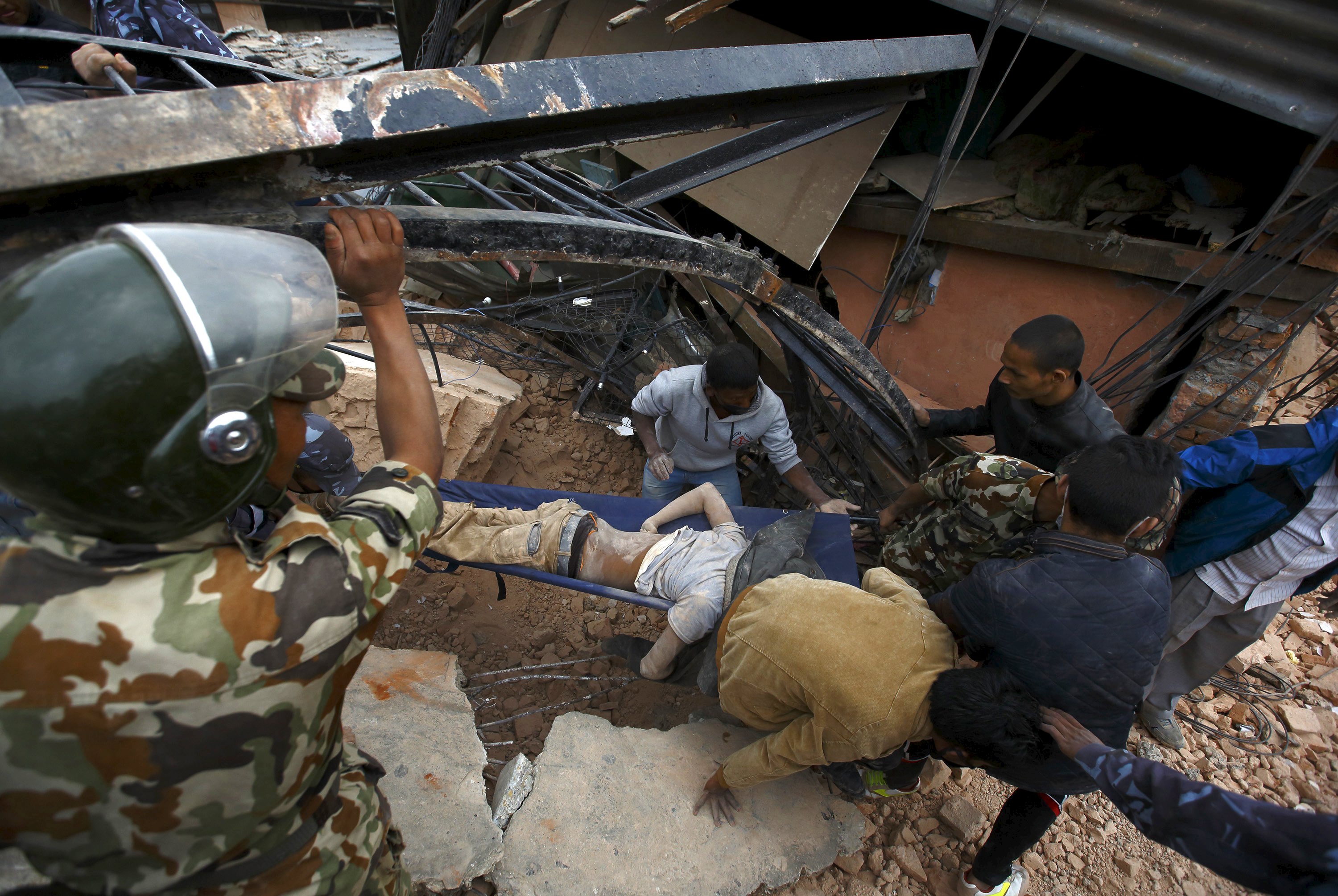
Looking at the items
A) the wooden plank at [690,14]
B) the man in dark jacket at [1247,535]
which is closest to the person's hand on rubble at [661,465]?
the wooden plank at [690,14]

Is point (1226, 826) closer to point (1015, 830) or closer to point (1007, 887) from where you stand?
point (1015, 830)

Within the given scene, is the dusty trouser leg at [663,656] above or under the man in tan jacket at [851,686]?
under

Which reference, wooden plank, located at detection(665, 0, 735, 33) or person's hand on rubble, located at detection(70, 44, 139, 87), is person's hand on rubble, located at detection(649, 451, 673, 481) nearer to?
wooden plank, located at detection(665, 0, 735, 33)

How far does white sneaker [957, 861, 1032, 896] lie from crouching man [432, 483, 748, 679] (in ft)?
4.18

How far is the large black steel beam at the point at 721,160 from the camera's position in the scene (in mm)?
2324

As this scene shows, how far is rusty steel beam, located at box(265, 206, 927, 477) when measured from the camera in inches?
59.4

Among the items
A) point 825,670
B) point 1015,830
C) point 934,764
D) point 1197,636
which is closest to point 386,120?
point 825,670

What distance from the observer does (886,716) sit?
1.65 m

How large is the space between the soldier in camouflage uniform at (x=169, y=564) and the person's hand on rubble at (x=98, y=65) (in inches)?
80.2

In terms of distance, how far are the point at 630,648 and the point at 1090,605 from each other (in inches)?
71.6

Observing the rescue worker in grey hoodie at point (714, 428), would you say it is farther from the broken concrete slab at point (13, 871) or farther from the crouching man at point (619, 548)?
the broken concrete slab at point (13, 871)

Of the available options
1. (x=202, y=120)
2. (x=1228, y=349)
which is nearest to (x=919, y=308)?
(x=1228, y=349)

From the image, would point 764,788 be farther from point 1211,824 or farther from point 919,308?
point 919,308

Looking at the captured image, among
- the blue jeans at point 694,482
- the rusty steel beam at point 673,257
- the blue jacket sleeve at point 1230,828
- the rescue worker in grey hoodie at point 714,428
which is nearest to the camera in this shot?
the blue jacket sleeve at point 1230,828
